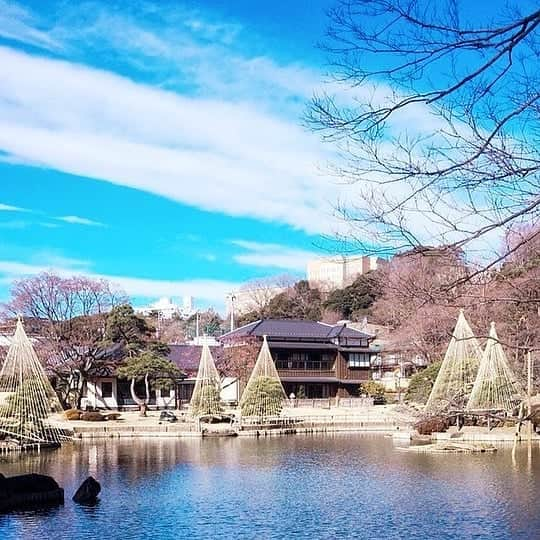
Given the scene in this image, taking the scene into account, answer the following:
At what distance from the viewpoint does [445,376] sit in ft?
76.8

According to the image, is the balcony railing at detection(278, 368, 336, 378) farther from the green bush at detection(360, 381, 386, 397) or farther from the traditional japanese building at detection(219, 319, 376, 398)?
the green bush at detection(360, 381, 386, 397)

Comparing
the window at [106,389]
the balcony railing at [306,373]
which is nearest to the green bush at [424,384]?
the balcony railing at [306,373]

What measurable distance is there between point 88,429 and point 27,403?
4230 mm

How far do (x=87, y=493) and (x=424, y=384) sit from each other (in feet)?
53.3

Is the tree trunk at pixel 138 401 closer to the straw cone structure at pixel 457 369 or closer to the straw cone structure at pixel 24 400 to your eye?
the straw cone structure at pixel 24 400

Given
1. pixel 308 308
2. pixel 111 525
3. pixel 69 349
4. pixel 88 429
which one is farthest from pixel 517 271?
pixel 308 308

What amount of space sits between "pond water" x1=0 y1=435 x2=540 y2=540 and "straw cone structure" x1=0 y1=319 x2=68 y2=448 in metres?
1.16

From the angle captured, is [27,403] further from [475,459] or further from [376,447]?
[475,459]

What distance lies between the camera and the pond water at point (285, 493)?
10766mm

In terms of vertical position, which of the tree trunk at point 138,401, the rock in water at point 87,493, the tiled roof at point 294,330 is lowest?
the rock in water at point 87,493

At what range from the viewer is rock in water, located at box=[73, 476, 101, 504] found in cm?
1280

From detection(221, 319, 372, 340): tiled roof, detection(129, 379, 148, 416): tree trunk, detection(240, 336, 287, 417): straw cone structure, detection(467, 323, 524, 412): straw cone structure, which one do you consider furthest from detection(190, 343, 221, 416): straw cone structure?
detection(467, 323, 524, 412): straw cone structure

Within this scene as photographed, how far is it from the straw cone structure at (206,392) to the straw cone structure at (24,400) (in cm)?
595

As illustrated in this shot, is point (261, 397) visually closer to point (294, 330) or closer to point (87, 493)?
point (294, 330)
